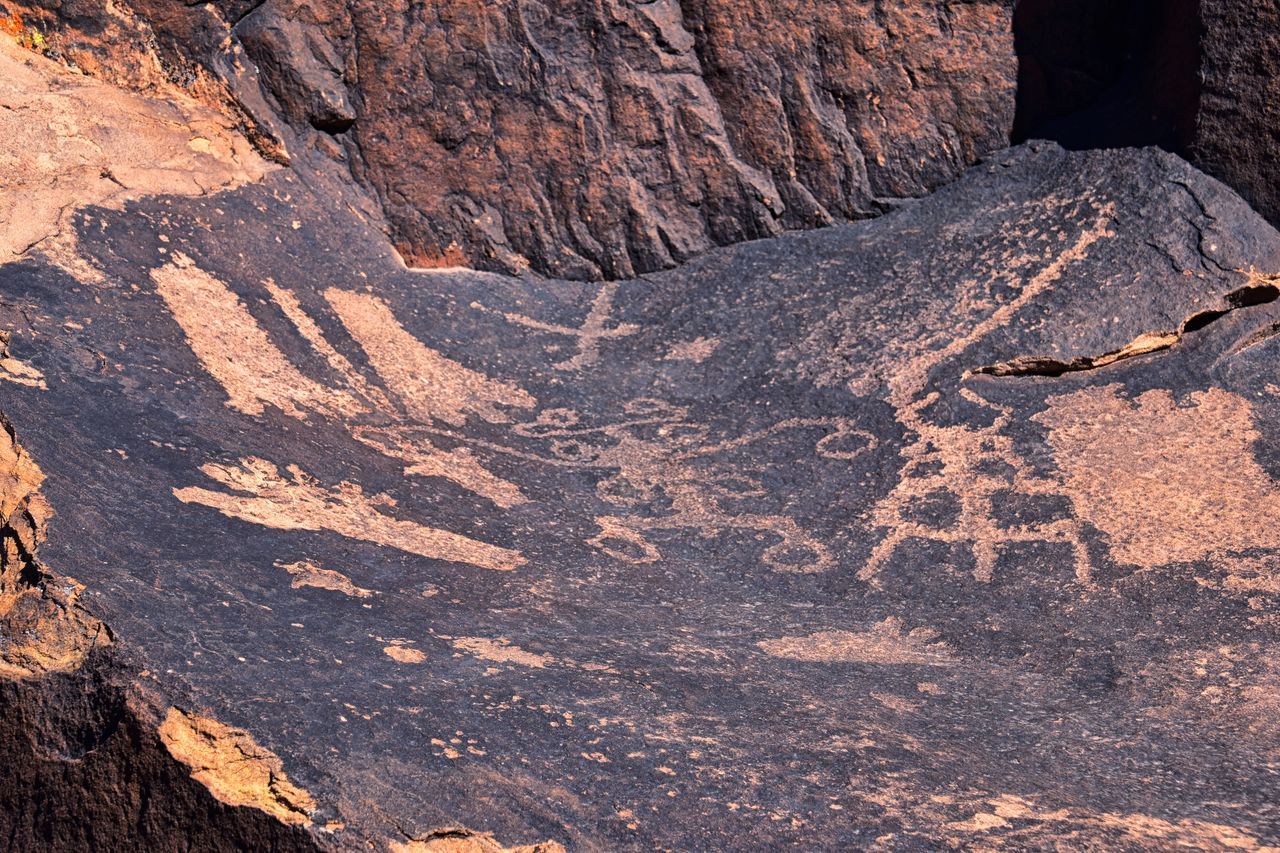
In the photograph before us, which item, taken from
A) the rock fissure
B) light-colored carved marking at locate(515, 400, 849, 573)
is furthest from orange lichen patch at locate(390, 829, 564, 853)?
the rock fissure

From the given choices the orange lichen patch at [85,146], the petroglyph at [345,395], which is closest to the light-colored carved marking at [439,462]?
the petroglyph at [345,395]

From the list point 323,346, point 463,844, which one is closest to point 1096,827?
point 463,844

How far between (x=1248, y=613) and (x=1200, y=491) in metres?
0.50

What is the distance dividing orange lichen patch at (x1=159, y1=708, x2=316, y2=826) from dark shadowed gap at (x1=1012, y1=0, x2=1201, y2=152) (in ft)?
11.9

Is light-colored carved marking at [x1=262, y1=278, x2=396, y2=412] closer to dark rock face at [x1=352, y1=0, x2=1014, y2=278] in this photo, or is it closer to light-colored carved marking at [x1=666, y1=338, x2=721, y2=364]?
dark rock face at [x1=352, y1=0, x2=1014, y2=278]

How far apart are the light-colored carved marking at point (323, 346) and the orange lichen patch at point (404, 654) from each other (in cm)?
136

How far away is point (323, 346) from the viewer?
3.57 meters

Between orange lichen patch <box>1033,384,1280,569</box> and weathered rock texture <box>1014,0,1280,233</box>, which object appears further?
weathered rock texture <box>1014,0,1280,233</box>

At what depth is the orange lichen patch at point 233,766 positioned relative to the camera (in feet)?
5.67

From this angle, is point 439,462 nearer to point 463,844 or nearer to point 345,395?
point 345,395

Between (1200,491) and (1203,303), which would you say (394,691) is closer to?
(1200,491)

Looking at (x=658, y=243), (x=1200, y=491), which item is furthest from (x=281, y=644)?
(x=658, y=243)

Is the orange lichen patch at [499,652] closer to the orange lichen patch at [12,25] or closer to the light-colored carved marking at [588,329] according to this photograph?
the light-colored carved marking at [588,329]

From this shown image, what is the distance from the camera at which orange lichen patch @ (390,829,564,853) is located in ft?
5.61
